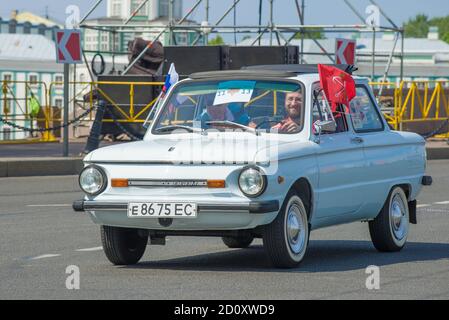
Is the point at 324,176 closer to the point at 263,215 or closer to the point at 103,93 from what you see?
the point at 263,215

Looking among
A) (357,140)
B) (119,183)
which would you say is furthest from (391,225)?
(119,183)

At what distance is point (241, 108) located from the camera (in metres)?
10.8

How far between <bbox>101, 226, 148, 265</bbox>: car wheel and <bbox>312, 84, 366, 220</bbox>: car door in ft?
4.74

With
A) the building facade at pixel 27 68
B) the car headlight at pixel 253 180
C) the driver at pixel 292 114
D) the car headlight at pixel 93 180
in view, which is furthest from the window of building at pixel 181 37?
the car headlight at pixel 253 180

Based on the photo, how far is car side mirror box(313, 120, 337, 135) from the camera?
419 inches

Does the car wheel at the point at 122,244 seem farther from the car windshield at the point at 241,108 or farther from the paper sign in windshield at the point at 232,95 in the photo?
the paper sign in windshield at the point at 232,95

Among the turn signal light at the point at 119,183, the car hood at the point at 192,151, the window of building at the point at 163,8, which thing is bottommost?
the turn signal light at the point at 119,183

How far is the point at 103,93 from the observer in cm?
3097

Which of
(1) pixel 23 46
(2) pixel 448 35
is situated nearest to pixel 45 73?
(1) pixel 23 46

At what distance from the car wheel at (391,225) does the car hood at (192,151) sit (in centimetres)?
161

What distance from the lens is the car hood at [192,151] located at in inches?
379

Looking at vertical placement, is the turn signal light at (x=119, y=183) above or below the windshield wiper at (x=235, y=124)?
below

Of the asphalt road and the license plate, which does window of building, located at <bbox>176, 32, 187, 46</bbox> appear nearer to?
the asphalt road

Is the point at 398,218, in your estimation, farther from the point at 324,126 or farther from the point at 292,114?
the point at 292,114
